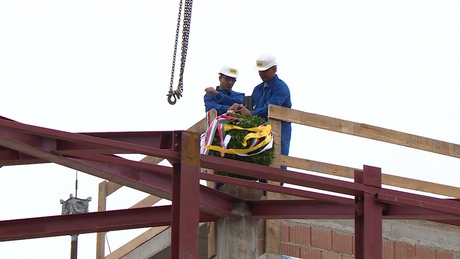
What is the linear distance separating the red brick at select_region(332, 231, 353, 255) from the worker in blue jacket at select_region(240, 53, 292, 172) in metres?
1.13

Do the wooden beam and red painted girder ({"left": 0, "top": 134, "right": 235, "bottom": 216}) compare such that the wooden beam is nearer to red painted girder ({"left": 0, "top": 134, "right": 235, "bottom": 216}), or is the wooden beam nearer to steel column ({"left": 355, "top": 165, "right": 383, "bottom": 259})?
red painted girder ({"left": 0, "top": 134, "right": 235, "bottom": 216})

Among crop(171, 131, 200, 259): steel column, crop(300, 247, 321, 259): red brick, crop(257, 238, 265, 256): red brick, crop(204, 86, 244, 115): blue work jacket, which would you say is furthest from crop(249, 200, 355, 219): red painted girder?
crop(171, 131, 200, 259): steel column

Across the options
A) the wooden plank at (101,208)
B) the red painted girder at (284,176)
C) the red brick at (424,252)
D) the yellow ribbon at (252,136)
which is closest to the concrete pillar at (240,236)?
the yellow ribbon at (252,136)

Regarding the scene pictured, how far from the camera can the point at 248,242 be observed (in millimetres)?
14234

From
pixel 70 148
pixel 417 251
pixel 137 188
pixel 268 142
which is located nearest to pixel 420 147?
pixel 417 251

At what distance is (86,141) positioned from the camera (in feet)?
36.9

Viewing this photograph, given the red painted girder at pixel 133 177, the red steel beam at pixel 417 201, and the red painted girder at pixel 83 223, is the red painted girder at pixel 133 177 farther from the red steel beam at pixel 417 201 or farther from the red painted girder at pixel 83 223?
the red steel beam at pixel 417 201

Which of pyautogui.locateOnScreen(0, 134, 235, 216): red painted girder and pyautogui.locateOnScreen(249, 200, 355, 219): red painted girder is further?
pyautogui.locateOnScreen(249, 200, 355, 219): red painted girder

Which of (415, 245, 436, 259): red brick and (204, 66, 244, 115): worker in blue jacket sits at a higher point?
(204, 66, 244, 115): worker in blue jacket

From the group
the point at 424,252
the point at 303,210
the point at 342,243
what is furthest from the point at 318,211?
the point at 424,252

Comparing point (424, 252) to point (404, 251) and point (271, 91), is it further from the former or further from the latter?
point (271, 91)

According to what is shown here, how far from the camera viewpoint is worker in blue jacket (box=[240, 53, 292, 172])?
14.8m

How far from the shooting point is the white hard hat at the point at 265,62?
49.5 feet

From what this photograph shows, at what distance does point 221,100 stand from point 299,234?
6.08ft
